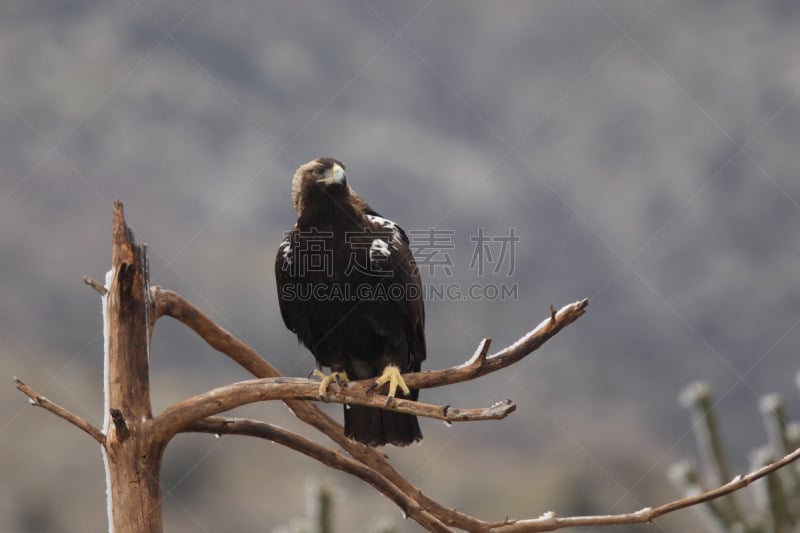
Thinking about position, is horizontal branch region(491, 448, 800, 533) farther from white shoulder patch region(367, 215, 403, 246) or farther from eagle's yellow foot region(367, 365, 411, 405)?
white shoulder patch region(367, 215, 403, 246)

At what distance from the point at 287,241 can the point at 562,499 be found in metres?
11.5

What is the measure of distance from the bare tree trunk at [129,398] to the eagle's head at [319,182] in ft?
2.88

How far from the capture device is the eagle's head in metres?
3.55

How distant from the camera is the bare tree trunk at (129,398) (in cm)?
275

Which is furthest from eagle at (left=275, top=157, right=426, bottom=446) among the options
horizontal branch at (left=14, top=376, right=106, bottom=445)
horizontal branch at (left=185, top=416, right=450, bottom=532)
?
horizontal branch at (left=14, top=376, right=106, bottom=445)

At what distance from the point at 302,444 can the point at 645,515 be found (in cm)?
125

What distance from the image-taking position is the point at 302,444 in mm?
3123

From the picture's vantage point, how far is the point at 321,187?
356 centimetres

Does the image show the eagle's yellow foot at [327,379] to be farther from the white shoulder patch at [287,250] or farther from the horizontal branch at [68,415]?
the horizontal branch at [68,415]

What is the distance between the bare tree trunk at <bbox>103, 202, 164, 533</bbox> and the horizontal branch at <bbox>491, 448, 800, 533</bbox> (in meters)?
1.27

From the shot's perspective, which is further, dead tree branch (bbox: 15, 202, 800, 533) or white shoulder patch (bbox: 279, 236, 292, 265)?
Result: white shoulder patch (bbox: 279, 236, 292, 265)

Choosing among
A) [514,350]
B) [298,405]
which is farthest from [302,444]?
[514,350]

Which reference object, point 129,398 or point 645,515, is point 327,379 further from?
point 645,515

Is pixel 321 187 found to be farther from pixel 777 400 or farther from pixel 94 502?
pixel 94 502
